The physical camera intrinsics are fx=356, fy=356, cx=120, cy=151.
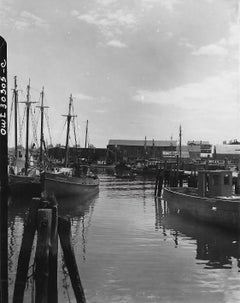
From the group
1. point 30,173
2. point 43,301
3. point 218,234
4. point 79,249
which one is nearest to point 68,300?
point 43,301

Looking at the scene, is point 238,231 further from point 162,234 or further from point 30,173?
point 30,173

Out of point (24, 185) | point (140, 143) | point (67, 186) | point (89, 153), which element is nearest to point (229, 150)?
point (140, 143)

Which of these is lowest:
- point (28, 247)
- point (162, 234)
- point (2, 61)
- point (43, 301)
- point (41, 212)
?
point (162, 234)

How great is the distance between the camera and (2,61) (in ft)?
16.6

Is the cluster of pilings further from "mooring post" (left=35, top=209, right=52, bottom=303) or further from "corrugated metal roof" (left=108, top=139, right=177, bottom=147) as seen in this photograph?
"corrugated metal roof" (left=108, top=139, right=177, bottom=147)

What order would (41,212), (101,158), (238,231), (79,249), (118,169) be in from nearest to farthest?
(41,212)
(79,249)
(238,231)
(118,169)
(101,158)

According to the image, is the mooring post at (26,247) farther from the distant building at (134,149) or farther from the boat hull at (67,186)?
the distant building at (134,149)

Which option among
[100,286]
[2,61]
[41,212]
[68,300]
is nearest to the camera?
[2,61]

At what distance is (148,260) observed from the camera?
1373cm

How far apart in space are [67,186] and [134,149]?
8229 cm

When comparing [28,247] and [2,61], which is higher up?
[2,61]

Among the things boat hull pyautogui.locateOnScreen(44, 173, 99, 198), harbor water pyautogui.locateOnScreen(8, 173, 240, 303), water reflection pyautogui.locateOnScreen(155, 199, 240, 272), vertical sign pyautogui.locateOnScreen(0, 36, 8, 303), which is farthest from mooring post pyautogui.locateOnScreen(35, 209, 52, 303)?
boat hull pyautogui.locateOnScreen(44, 173, 99, 198)

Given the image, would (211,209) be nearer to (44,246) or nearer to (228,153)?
(44,246)

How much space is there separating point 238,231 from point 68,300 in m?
12.2
